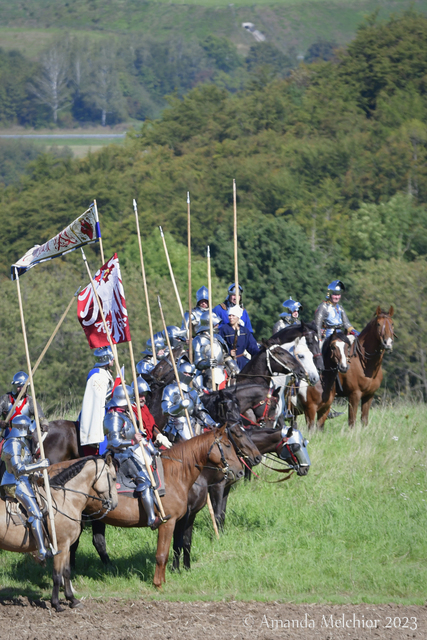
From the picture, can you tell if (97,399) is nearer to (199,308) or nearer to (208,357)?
(208,357)

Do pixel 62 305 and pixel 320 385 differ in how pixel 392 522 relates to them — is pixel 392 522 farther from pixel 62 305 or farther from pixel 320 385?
pixel 62 305

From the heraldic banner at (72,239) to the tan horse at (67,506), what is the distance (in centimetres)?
230

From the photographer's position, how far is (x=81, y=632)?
9.14 m

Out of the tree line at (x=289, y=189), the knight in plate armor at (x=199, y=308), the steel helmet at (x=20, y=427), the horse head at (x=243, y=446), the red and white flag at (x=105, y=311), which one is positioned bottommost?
the tree line at (x=289, y=189)

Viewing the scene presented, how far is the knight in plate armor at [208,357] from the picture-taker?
13258 millimetres

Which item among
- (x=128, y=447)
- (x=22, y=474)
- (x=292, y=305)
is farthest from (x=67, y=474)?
(x=292, y=305)

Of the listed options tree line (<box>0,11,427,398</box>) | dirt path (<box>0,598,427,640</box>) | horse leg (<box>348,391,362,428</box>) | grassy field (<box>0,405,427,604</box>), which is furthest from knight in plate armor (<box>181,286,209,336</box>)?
tree line (<box>0,11,427,398</box>)

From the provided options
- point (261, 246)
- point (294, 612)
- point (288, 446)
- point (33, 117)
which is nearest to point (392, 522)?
point (288, 446)

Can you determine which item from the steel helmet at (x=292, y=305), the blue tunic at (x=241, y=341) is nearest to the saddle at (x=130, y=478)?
the blue tunic at (x=241, y=341)

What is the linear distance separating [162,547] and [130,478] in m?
0.84

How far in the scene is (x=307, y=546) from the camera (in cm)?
1178

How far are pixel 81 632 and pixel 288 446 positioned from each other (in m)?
3.84

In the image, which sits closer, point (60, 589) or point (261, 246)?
point (60, 589)

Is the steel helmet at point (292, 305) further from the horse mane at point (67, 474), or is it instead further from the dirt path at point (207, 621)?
the dirt path at point (207, 621)
